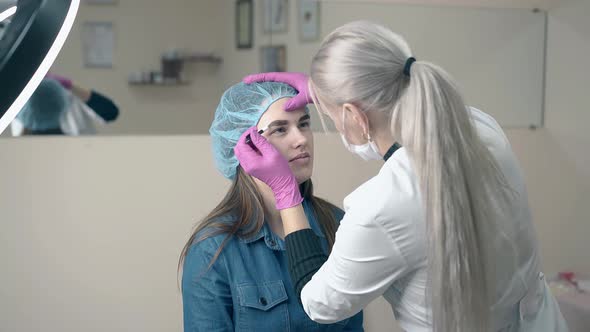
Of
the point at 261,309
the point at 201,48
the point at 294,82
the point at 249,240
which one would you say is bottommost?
the point at 261,309

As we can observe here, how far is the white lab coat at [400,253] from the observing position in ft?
3.07

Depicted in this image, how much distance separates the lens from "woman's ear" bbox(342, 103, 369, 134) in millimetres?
1027

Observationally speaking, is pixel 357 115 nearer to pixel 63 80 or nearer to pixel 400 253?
pixel 400 253

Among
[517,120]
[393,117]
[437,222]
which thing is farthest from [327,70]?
[517,120]

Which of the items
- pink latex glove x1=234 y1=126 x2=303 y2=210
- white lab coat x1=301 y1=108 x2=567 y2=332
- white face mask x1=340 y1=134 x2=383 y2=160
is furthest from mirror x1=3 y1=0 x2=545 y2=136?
white lab coat x1=301 y1=108 x2=567 y2=332

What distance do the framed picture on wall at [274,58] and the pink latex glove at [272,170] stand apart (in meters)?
0.85

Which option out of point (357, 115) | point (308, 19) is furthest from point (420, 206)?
point (308, 19)

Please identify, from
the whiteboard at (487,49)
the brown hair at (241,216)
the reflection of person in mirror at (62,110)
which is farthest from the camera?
the whiteboard at (487,49)

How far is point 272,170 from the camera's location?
1278 mm

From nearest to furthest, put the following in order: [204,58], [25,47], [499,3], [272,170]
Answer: [25,47] < [272,170] < [204,58] < [499,3]

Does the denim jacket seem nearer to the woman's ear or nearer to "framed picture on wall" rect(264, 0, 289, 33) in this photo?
the woman's ear

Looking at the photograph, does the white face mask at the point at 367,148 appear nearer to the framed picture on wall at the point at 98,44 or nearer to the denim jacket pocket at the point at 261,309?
the denim jacket pocket at the point at 261,309

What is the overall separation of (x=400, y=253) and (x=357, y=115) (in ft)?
0.84

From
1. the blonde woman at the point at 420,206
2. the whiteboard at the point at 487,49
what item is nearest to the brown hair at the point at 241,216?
the blonde woman at the point at 420,206
